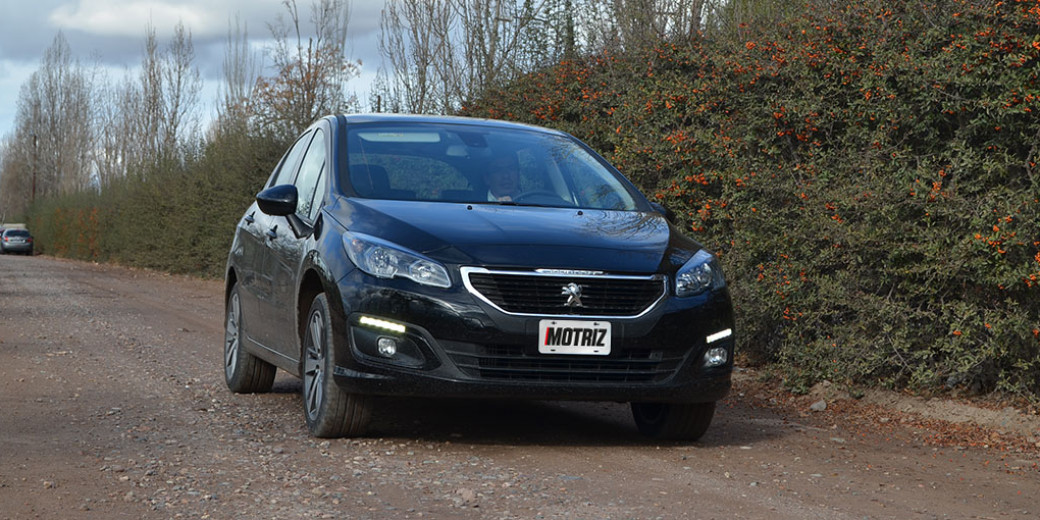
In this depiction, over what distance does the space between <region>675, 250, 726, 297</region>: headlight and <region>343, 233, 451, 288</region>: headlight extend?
1.16 metres

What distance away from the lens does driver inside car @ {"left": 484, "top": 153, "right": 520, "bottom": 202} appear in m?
6.76

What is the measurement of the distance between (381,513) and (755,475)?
1.83 m

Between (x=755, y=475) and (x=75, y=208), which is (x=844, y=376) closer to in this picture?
(x=755, y=475)

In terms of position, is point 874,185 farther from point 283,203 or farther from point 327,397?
point 327,397

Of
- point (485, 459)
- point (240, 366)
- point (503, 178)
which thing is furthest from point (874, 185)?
point (240, 366)

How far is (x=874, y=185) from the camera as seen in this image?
25.6 feet

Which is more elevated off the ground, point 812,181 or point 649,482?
point 812,181

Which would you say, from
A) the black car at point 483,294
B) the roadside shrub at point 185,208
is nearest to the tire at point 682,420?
the black car at point 483,294

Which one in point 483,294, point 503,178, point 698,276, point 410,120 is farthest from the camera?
point 410,120

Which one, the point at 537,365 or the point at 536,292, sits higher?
the point at 536,292

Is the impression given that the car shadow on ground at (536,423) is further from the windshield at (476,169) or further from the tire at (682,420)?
the windshield at (476,169)

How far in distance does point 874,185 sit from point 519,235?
293 cm

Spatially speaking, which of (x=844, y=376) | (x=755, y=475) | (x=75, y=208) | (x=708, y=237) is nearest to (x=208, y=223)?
(x=708, y=237)

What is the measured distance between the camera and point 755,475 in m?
5.52
